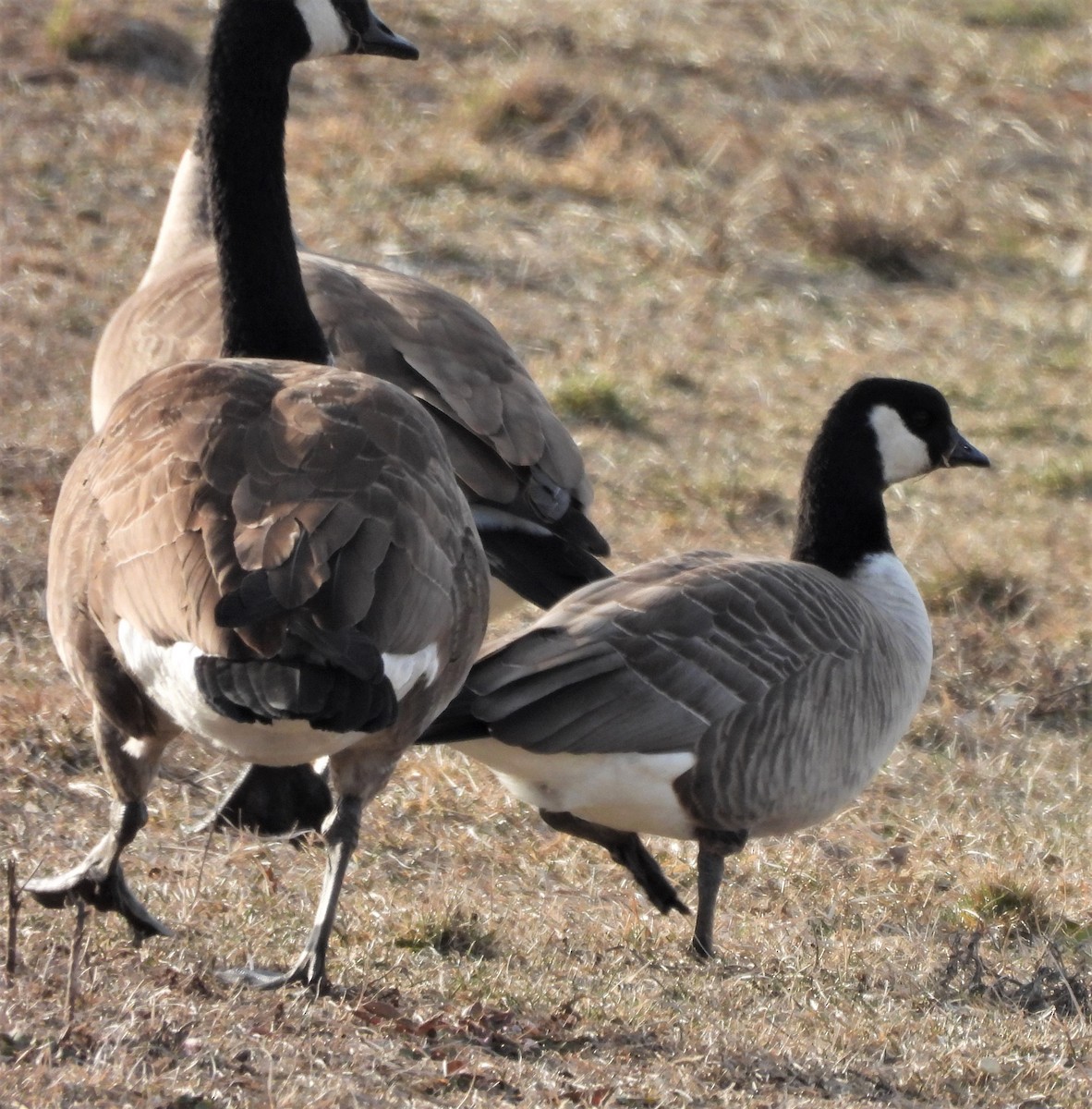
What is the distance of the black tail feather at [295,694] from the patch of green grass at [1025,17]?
12543 millimetres

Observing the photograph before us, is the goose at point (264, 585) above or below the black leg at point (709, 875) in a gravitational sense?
above

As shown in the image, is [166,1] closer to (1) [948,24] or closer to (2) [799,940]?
(1) [948,24]

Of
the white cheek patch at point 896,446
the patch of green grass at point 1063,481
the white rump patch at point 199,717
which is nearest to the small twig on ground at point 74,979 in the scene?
the white rump patch at point 199,717

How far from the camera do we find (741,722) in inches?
187

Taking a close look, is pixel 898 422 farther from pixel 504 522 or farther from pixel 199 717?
pixel 199 717

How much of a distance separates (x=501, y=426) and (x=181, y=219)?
73.8 inches

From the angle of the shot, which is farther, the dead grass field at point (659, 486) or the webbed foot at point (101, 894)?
the webbed foot at point (101, 894)

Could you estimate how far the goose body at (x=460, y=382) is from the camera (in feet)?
18.0

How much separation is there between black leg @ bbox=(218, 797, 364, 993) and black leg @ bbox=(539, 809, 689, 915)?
1095 mm

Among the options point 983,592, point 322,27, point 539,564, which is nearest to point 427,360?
point 539,564

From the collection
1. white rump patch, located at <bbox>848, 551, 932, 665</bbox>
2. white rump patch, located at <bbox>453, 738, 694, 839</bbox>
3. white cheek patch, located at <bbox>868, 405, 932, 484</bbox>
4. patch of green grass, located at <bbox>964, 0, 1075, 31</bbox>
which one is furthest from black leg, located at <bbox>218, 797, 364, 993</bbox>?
patch of green grass, located at <bbox>964, 0, 1075, 31</bbox>

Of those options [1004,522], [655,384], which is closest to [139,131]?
[655,384]

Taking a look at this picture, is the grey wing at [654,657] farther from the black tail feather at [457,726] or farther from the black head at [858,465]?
the black head at [858,465]

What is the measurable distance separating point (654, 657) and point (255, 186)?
171 centimetres
